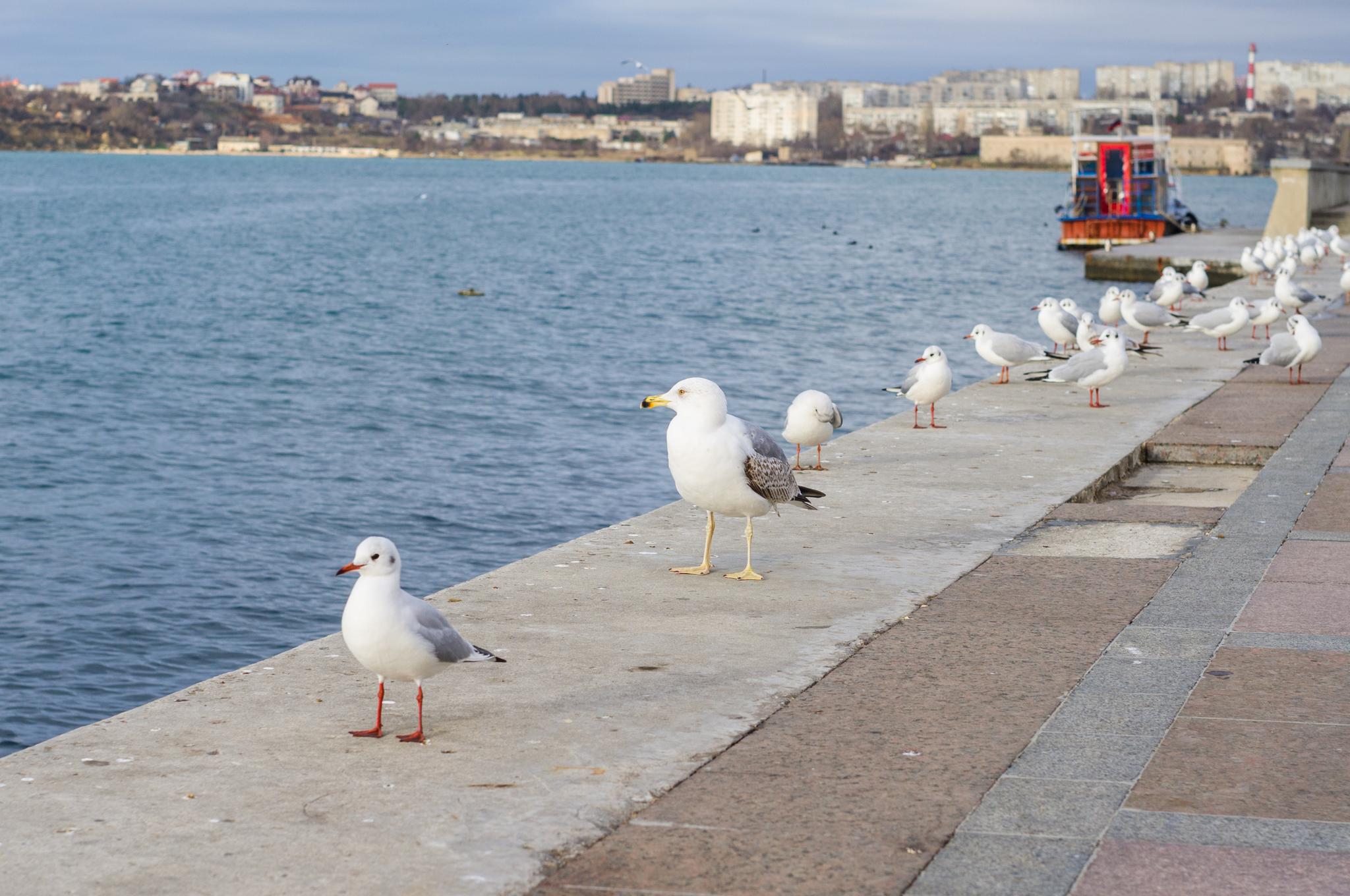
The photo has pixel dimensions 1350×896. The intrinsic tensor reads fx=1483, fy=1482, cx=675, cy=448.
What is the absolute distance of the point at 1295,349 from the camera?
591 inches

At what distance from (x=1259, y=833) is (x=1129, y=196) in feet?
188

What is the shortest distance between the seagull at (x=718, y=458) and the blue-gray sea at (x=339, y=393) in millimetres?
4688

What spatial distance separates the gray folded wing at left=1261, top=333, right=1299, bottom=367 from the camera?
49.3 ft

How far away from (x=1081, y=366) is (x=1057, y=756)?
9.47 metres

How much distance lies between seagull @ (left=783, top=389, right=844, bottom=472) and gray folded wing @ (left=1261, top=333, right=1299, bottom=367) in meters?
6.44

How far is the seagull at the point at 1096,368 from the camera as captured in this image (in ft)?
45.4

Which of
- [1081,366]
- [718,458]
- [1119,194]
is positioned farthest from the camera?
[1119,194]

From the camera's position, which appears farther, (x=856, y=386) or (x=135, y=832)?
(x=856, y=386)

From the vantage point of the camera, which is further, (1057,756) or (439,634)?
(439,634)

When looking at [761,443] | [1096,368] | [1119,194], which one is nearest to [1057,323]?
[1096,368]

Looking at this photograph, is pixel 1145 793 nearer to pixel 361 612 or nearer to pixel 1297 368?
pixel 361 612

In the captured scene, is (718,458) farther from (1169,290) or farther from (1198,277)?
(1198,277)

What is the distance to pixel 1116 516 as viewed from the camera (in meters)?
9.24

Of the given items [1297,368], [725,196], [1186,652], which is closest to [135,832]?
[1186,652]
